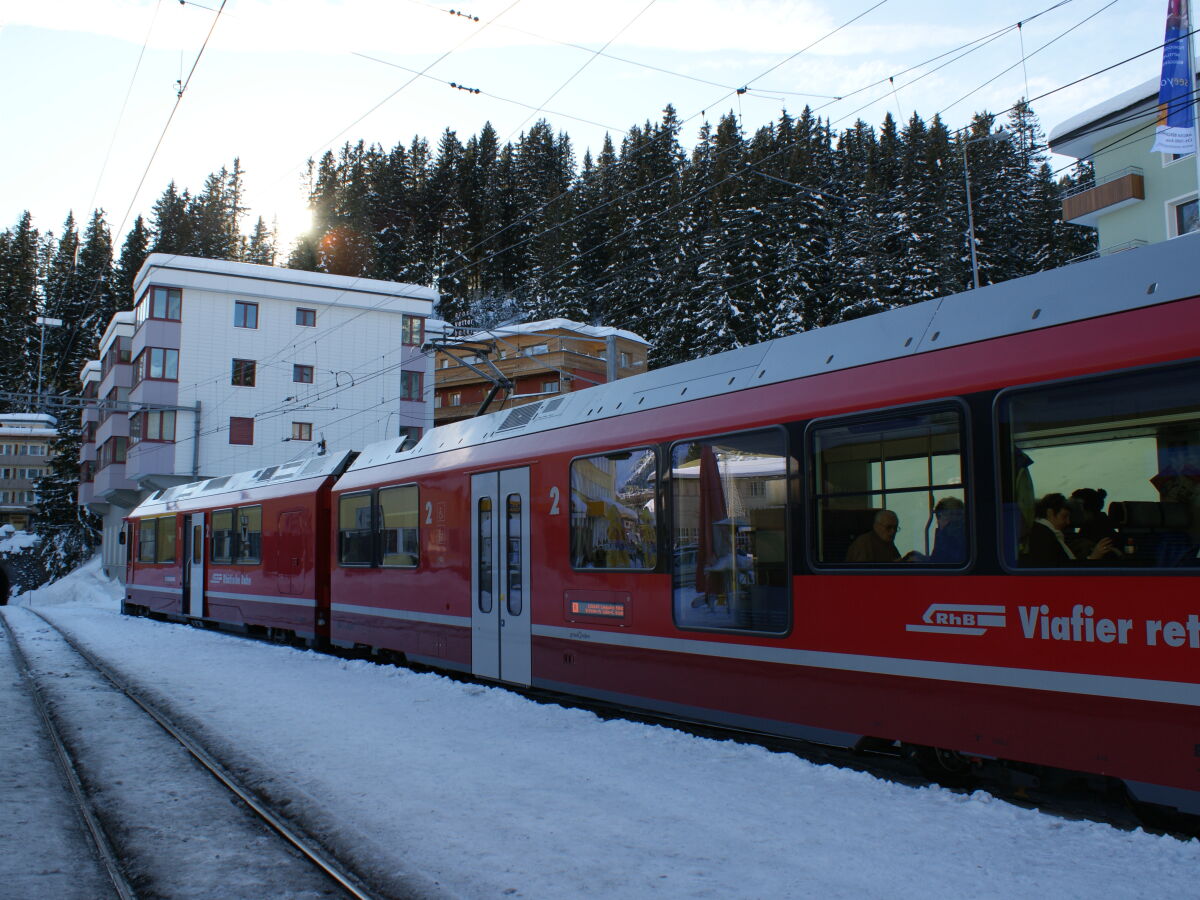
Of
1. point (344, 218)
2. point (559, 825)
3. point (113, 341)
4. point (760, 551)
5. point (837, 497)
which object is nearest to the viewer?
point (559, 825)

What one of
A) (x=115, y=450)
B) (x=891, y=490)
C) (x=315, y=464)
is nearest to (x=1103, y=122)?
(x=315, y=464)

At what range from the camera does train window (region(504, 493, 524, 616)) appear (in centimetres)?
1010

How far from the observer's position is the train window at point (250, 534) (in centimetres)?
1736

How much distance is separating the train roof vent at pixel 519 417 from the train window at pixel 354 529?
11.4ft

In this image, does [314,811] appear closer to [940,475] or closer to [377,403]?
[940,475]

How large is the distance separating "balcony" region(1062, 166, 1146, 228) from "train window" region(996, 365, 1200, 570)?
25671mm

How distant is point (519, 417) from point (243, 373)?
3551 cm

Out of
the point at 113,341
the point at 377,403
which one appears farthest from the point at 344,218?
the point at 377,403

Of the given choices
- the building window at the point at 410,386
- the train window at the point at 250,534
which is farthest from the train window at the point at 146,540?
the building window at the point at 410,386

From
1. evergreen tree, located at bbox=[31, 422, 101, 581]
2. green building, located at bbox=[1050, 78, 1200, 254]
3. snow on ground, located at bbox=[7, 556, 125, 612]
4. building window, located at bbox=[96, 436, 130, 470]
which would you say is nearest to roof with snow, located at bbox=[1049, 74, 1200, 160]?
green building, located at bbox=[1050, 78, 1200, 254]

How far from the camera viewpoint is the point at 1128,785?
4.88m

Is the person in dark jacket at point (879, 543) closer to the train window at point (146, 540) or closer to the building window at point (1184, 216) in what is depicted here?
the train window at point (146, 540)

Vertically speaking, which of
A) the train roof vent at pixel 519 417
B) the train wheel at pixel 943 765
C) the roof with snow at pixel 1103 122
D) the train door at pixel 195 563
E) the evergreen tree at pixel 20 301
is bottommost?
the train wheel at pixel 943 765

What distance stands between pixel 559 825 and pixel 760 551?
8.33ft
